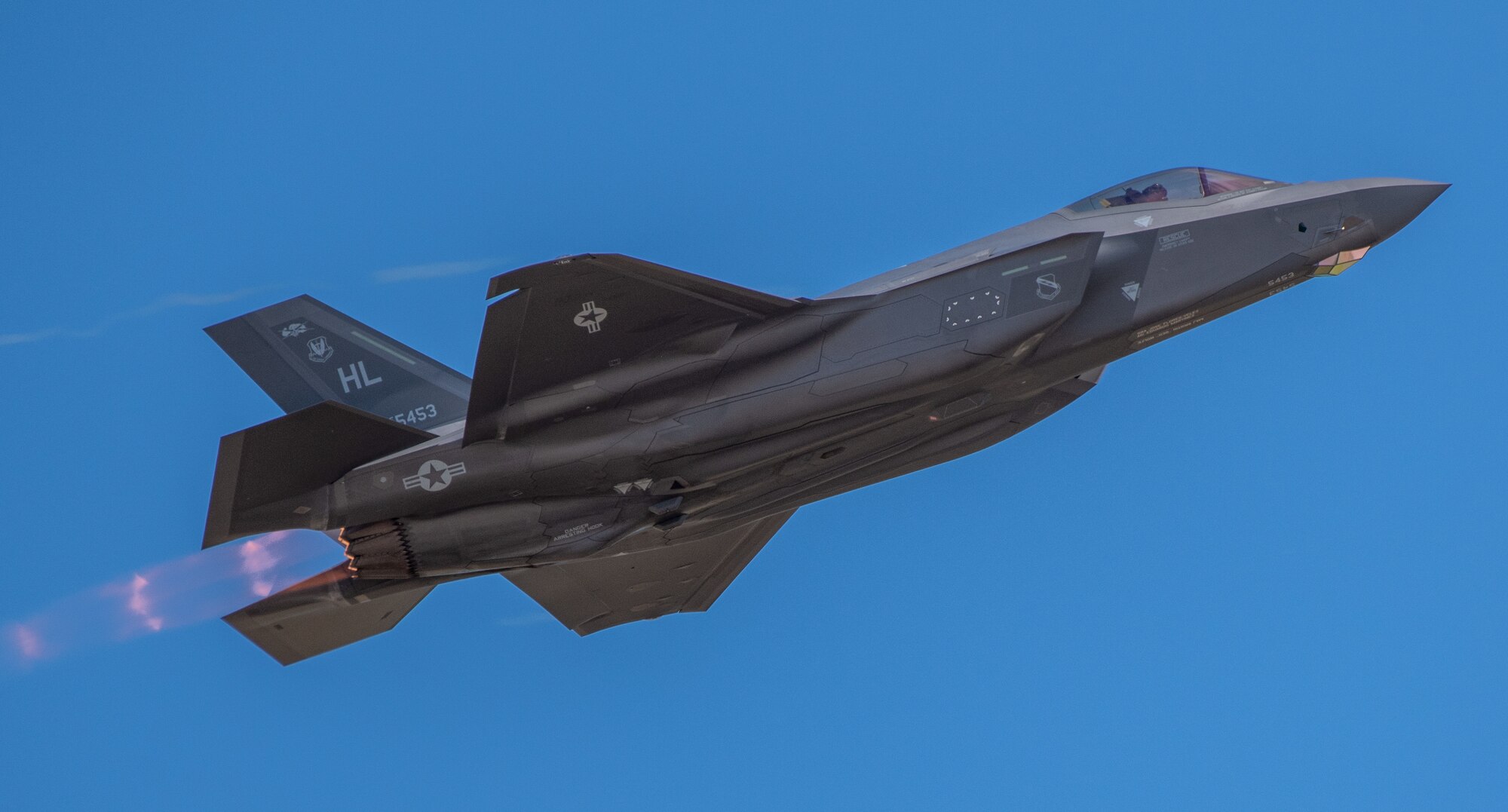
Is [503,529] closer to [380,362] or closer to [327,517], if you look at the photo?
[327,517]

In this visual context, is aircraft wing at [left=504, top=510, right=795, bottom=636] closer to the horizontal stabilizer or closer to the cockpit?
the horizontal stabilizer

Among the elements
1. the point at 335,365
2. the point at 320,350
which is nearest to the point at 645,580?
the point at 335,365

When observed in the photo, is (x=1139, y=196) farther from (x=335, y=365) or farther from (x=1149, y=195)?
(x=335, y=365)

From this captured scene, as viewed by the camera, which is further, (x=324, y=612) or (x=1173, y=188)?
(x=324, y=612)

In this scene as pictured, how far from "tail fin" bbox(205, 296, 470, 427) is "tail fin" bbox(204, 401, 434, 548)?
2.21 meters

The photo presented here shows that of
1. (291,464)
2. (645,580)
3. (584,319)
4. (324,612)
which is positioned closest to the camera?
(584,319)

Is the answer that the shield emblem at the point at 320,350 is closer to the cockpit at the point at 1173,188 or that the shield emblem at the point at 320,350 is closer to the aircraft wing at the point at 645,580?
the aircraft wing at the point at 645,580

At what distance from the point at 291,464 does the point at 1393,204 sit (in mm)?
10696

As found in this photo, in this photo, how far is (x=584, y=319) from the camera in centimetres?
1538

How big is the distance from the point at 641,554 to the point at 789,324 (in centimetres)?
484

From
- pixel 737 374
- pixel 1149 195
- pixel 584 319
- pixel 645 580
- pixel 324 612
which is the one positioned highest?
pixel 1149 195

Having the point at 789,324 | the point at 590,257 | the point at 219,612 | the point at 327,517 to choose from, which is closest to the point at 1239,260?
the point at 789,324

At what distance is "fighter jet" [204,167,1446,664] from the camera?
1522 centimetres

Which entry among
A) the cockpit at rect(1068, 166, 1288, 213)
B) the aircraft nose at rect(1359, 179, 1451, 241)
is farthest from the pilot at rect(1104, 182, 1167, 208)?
the aircraft nose at rect(1359, 179, 1451, 241)
